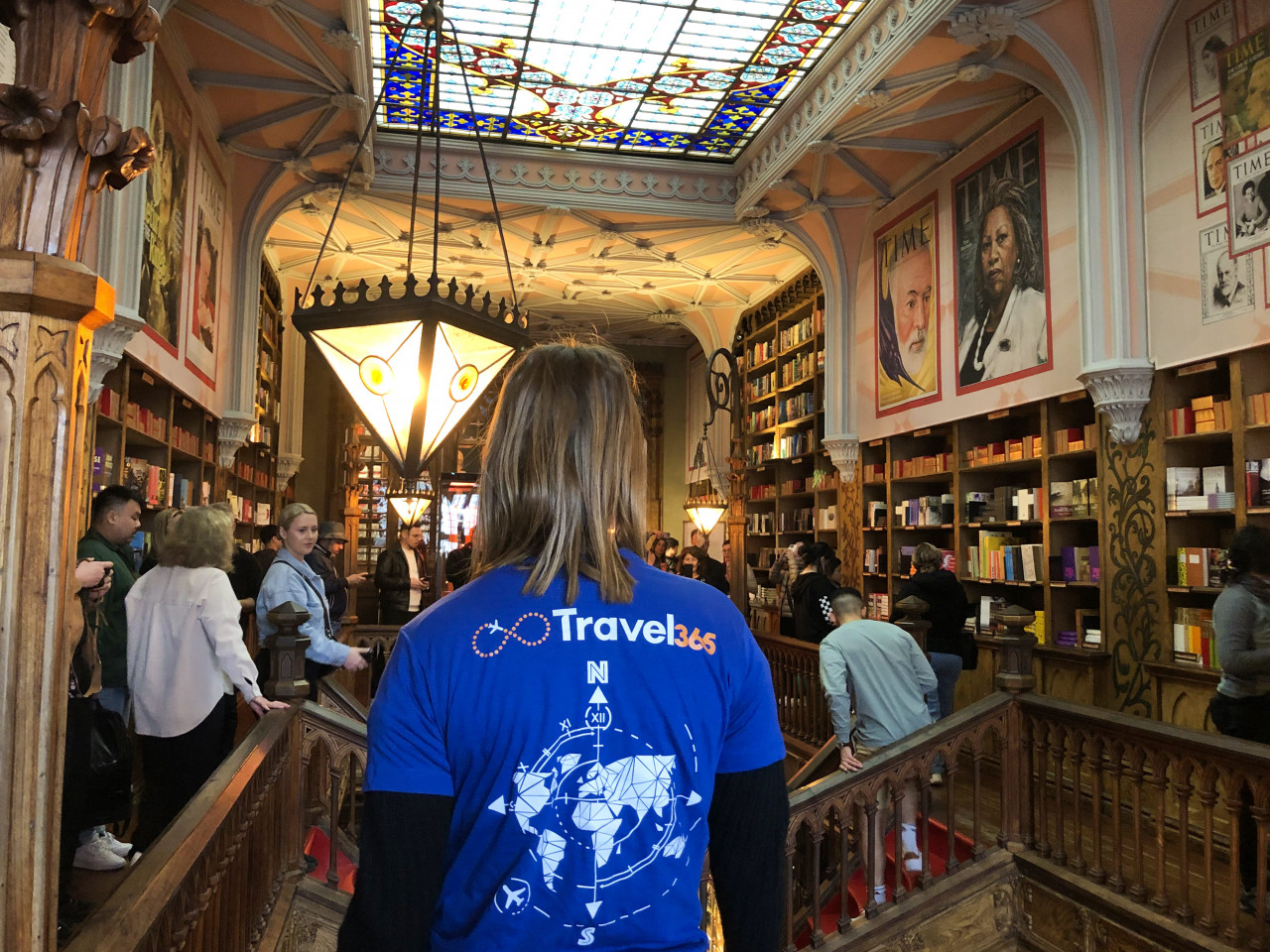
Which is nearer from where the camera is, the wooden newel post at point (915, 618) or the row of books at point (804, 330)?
the wooden newel post at point (915, 618)

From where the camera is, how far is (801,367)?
1167cm

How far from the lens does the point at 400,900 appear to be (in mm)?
1060

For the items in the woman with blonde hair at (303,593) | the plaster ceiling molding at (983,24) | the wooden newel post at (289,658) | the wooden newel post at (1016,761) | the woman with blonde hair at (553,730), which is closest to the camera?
the woman with blonde hair at (553,730)

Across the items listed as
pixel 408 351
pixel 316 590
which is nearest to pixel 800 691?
pixel 316 590

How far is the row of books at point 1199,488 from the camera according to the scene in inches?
210

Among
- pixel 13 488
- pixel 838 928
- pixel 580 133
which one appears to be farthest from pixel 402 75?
Result: pixel 13 488

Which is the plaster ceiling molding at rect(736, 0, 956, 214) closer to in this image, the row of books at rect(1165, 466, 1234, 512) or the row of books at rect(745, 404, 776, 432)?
the row of books at rect(1165, 466, 1234, 512)

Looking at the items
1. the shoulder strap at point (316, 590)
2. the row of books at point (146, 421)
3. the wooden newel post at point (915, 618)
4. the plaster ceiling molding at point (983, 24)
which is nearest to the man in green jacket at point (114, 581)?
the shoulder strap at point (316, 590)

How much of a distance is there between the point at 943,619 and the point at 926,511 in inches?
91.4

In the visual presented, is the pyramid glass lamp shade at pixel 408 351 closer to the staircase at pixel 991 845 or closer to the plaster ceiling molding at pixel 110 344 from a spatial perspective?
the staircase at pixel 991 845

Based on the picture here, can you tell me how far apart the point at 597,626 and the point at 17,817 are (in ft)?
1.90

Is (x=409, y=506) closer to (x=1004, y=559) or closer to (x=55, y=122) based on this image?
(x=1004, y=559)

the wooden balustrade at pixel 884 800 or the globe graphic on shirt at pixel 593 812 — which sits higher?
the globe graphic on shirt at pixel 593 812

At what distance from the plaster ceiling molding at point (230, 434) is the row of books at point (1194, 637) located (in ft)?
24.5
